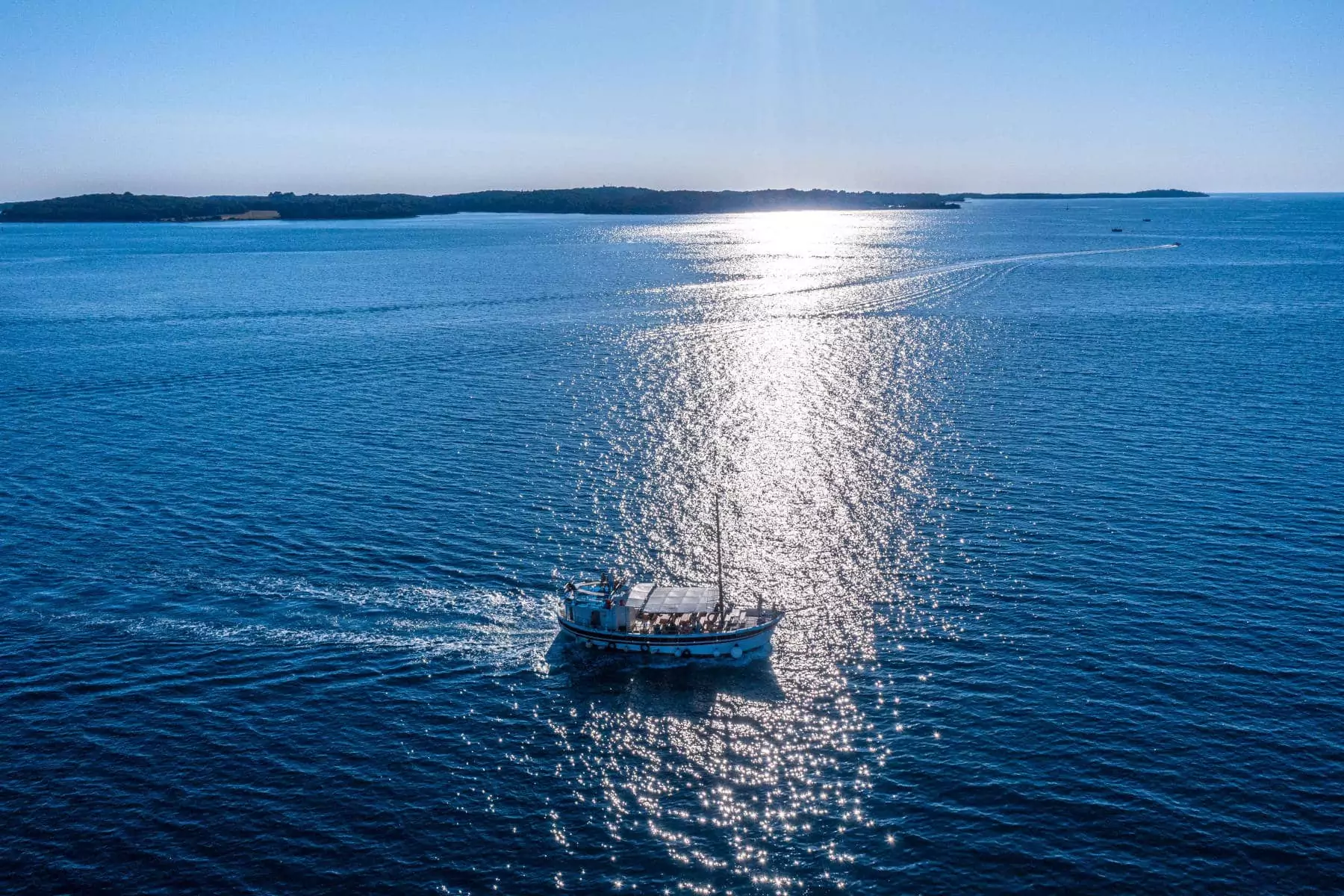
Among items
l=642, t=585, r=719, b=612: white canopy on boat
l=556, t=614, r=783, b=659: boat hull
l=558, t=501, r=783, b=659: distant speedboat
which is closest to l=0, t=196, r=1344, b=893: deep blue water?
l=556, t=614, r=783, b=659: boat hull

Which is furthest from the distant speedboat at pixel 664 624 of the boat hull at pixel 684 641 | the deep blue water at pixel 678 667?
the deep blue water at pixel 678 667

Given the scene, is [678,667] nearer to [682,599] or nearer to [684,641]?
[684,641]

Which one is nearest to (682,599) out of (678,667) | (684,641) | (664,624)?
(664,624)

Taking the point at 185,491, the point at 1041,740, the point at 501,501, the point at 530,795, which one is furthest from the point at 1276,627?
the point at 185,491

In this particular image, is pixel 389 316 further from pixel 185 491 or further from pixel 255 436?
pixel 185 491

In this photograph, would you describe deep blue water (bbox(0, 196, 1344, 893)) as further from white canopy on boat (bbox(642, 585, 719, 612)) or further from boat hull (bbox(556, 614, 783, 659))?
white canopy on boat (bbox(642, 585, 719, 612))

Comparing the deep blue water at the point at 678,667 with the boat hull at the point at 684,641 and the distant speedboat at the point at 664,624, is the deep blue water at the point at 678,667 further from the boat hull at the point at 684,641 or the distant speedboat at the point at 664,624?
the distant speedboat at the point at 664,624
